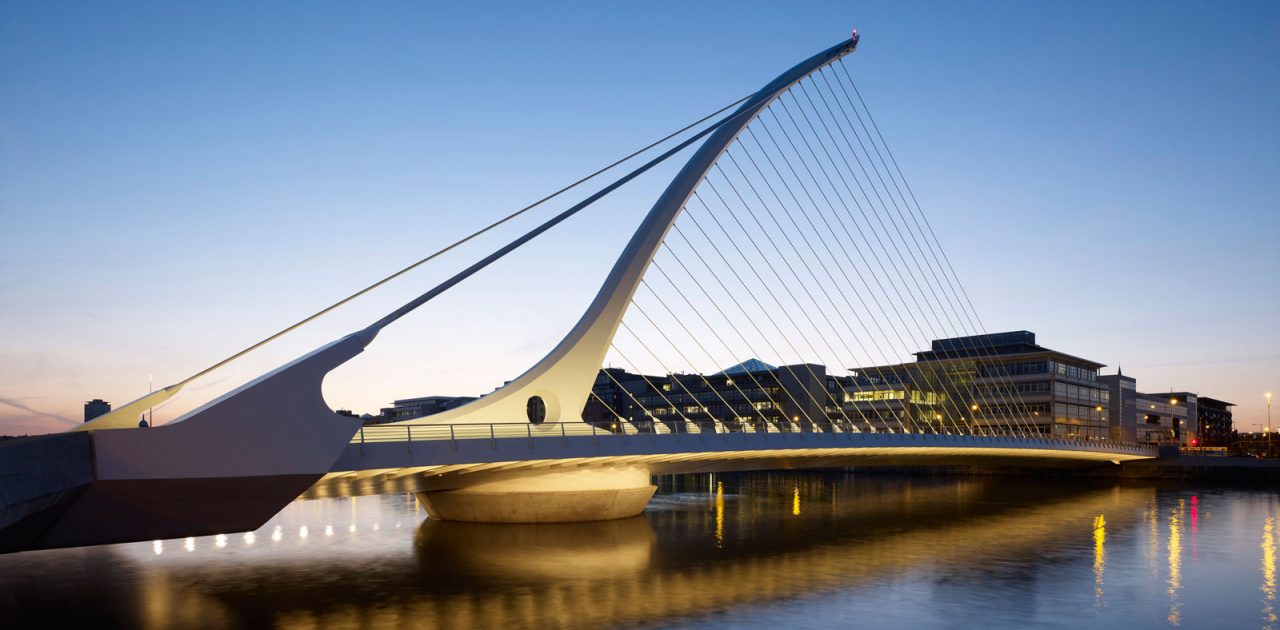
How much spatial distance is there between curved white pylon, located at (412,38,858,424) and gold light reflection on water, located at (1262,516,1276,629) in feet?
55.8

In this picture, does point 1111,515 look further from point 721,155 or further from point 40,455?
point 40,455

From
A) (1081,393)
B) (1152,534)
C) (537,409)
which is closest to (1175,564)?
(1152,534)

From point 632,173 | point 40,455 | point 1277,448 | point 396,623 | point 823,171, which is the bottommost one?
point 1277,448

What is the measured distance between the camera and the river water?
55.6 ft

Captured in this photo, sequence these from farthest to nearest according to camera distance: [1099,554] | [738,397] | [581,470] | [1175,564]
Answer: [738,397]
[581,470]
[1099,554]
[1175,564]

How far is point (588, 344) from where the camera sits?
2862 centimetres

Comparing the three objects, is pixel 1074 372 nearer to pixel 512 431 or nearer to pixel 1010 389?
pixel 1010 389

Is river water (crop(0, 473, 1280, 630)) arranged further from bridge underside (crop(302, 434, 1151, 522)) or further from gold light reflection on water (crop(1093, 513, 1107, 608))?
bridge underside (crop(302, 434, 1151, 522))

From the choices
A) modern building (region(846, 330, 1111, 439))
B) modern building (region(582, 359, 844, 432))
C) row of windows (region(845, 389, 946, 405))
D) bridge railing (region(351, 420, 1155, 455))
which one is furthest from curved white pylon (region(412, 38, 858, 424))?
modern building (region(582, 359, 844, 432))

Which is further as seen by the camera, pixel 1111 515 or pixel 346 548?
pixel 1111 515

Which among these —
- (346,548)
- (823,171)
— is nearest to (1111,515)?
(823,171)

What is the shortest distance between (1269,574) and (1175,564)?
1995 millimetres

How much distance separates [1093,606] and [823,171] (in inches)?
1234

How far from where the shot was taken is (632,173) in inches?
1168
